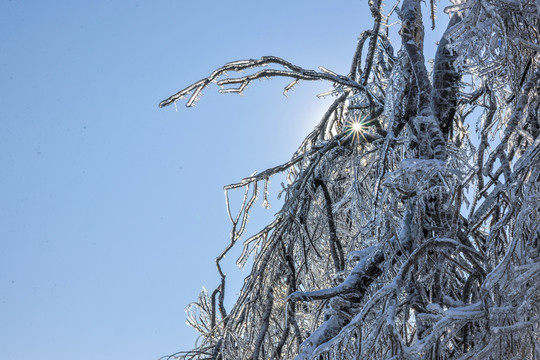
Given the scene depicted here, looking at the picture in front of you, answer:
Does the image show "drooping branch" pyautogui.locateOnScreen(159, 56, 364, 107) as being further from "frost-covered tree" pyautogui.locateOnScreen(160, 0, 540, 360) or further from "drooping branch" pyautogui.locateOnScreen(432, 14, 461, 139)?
"drooping branch" pyautogui.locateOnScreen(432, 14, 461, 139)

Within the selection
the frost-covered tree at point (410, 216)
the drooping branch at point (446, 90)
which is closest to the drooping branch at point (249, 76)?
the frost-covered tree at point (410, 216)

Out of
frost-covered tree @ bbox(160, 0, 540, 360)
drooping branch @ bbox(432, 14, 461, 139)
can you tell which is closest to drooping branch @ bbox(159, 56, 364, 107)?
frost-covered tree @ bbox(160, 0, 540, 360)

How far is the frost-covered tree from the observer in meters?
2.13

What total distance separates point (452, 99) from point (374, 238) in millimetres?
873

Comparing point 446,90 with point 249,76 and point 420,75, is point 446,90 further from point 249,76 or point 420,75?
point 249,76

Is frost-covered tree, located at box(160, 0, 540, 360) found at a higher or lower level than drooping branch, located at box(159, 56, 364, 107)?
lower

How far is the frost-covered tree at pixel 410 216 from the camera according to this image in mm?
2129

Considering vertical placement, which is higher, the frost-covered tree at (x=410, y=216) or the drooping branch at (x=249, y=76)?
the drooping branch at (x=249, y=76)

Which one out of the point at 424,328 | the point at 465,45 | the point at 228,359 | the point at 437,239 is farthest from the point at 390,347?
the point at 228,359

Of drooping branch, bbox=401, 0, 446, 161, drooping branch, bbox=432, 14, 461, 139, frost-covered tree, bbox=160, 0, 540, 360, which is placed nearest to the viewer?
frost-covered tree, bbox=160, 0, 540, 360

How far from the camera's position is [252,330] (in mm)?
3582

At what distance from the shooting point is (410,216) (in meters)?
2.76

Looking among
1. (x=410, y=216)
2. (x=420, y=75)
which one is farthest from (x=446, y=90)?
(x=410, y=216)

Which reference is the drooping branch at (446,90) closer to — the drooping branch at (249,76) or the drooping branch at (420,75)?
the drooping branch at (420,75)
